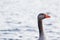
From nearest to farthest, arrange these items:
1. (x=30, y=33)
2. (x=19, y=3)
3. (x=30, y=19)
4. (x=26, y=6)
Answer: (x=30, y=33) → (x=30, y=19) → (x=26, y=6) → (x=19, y=3)

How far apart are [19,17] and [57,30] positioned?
306 centimetres

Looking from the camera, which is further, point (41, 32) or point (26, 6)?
point (26, 6)

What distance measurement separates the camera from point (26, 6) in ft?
65.1

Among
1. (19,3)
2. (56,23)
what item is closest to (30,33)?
(56,23)

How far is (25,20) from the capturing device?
15.4m

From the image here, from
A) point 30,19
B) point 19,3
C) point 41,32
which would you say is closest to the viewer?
point 41,32

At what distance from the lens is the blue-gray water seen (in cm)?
1280

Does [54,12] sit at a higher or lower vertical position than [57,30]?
higher

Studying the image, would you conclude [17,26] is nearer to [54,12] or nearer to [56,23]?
[56,23]

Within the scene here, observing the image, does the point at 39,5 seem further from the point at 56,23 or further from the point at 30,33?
the point at 30,33

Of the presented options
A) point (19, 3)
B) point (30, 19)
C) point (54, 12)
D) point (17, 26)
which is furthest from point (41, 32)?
point (19, 3)

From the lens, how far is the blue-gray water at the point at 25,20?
12.8m

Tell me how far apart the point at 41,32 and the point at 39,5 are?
10.4 metres

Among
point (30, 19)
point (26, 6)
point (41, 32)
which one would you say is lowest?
point (41, 32)
